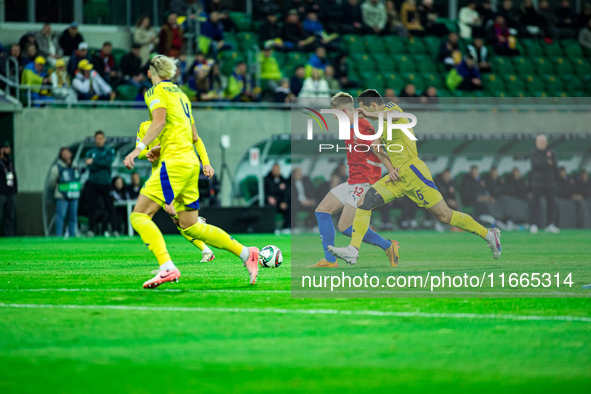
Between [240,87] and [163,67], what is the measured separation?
1591cm

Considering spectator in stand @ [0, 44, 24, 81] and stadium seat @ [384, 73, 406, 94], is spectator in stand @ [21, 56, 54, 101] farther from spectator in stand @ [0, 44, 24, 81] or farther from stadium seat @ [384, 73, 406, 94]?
stadium seat @ [384, 73, 406, 94]

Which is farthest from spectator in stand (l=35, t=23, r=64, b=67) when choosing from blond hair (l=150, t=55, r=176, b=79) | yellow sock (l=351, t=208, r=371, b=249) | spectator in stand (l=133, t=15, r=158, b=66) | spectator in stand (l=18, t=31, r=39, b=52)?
blond hair (l=150, t=55, r=176, b=79)

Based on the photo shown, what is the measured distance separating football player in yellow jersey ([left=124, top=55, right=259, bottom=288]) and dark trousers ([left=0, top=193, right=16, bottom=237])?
1331 cm

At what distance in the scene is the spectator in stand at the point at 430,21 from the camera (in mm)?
28875

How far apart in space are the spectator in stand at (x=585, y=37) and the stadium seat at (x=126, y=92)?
1525 cm

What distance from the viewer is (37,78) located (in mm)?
22500

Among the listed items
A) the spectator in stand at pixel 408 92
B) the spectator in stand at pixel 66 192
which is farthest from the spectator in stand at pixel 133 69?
the spectator in stand at pixel 408 92

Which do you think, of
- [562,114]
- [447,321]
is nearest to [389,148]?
[447,321]

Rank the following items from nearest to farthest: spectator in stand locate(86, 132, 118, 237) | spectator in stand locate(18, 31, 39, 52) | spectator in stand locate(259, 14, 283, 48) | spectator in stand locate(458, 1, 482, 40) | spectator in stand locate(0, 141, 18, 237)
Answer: spectator in stand locate(86, 132, 118, 237)
spectator in stand locate(0, 141, 18, 237)
spectator in stand locate(18, 31, 39, 52)
spectator in stand locate(259, 14, 283, 48)
spectator in stand locate(458, 1, 482, 40)

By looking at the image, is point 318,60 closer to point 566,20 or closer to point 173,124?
point 566,20

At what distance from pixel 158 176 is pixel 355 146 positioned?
2586 mm

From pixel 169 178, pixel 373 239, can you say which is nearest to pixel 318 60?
pixel 373 239

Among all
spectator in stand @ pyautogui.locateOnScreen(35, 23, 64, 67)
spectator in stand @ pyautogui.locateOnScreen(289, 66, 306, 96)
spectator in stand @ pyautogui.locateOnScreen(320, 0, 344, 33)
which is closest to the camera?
spectator in stand @ pyautogui.locateOnScreen(35, 23, 64, 67)

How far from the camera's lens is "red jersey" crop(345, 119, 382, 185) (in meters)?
10.1
